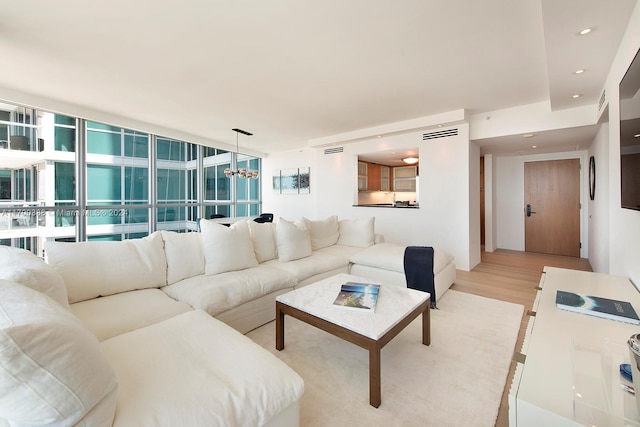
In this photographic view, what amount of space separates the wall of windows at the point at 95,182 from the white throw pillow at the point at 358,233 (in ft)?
13.2

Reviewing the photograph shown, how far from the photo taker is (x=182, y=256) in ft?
8.70

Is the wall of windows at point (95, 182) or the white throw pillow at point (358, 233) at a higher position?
the wall of windows at point (95, 182)

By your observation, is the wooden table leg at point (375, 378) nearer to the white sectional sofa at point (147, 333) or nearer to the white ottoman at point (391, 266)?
the white sectional sofa at point (147, 333)

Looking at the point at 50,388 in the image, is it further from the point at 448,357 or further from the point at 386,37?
the point at 386,37

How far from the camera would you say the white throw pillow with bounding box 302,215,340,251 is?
418cm

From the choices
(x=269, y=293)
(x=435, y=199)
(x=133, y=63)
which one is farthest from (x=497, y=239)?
(x=133, y=63)

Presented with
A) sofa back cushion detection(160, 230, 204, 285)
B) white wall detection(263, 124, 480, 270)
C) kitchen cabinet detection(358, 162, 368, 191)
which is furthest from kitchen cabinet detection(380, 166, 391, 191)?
sofa back cushion detection(160, 230, 204, 285)

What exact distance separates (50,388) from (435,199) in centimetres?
518

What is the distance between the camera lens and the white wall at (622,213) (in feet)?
6.00

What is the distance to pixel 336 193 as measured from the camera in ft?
21.5

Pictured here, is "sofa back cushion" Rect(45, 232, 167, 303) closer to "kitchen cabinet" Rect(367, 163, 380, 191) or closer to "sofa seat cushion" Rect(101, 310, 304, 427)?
"sofa seat cushion" Rect(101, 310, 304, 427)

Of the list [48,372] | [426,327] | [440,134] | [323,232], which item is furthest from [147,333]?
[440,134]

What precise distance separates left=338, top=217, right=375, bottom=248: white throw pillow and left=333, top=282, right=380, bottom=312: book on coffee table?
1.90 m

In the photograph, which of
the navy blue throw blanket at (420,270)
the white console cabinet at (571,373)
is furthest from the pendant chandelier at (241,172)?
the white console cabinet at (571,373)
